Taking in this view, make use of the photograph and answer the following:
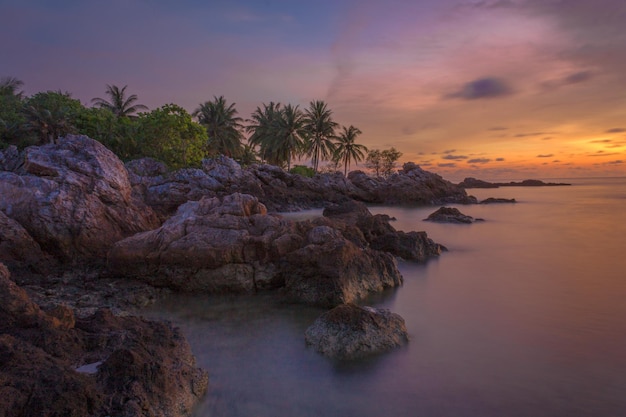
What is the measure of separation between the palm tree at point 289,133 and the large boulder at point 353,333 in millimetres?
49237

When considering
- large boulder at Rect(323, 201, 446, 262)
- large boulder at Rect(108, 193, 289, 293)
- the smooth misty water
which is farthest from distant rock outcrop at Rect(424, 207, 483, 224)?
large boulder at Rect(108, 193, 289, 293)

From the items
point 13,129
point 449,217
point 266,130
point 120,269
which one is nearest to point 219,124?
point 266,130

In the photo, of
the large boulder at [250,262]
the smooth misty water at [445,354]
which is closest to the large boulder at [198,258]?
the large boulder at [250,262]

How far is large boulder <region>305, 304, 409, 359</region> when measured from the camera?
757cm

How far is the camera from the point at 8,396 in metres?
4.08

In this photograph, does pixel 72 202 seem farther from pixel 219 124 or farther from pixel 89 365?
pixel 219 124

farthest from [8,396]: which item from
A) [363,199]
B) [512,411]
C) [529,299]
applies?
[363,199]

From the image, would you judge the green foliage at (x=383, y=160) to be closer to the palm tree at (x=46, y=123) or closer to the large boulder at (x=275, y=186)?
the large boulder at (x=275, y=186)

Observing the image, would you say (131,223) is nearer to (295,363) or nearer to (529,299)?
(295,363)

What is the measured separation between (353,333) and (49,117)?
3756 cm

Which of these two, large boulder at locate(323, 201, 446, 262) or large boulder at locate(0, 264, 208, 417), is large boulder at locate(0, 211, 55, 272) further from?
large boulder at locate(323, 201, 446, 262)

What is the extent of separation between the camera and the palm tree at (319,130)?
60.0m

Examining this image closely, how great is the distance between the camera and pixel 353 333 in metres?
7.66

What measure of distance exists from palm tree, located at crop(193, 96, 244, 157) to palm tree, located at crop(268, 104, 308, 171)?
5.85 m
